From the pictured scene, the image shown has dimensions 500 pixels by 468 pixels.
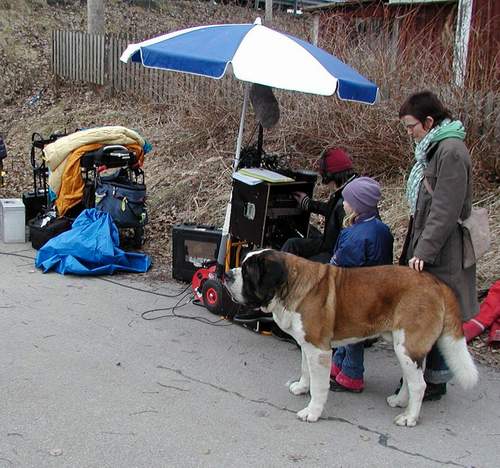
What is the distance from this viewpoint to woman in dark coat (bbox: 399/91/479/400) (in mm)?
4137

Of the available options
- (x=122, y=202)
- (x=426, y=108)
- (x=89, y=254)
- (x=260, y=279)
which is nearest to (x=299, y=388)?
(x=260, y=279)

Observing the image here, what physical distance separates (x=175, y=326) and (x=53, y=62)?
528 inches

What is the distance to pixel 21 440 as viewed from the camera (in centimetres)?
390

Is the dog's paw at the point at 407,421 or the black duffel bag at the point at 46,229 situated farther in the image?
the black duffel bag at the point at 46,229

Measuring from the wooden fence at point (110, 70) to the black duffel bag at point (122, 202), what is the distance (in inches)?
200

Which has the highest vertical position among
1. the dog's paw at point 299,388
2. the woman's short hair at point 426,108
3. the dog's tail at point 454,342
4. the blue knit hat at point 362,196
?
the woman's short hair at point 426,108

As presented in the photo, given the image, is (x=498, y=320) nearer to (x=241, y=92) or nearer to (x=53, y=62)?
(x=241, y=92)

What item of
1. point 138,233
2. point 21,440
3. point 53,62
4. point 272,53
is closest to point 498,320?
point 272,53

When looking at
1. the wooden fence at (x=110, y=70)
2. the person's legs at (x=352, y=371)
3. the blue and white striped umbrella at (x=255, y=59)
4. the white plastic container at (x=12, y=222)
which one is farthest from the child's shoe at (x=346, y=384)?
the wooden fence at (x=110, y=70)

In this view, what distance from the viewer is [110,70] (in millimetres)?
15953

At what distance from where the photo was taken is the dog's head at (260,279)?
4.22 metres

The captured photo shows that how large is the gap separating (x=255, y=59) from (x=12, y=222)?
464 centimetres

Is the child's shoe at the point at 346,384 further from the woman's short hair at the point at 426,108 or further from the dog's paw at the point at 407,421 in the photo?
the woman's short hair at the point at 426,108

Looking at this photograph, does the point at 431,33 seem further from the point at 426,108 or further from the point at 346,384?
the point at 346,384
